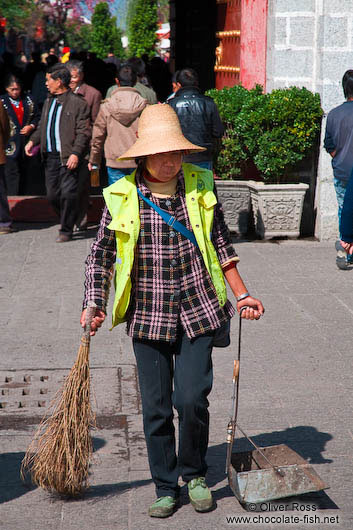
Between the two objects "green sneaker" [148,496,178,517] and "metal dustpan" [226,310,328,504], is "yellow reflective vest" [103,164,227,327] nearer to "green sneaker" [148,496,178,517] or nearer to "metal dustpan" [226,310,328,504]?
"metal dustpan" [226,310,328,504]

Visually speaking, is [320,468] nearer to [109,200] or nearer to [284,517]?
[284,517]

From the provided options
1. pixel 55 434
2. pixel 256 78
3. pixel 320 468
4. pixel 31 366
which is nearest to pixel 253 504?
pixel 320 468

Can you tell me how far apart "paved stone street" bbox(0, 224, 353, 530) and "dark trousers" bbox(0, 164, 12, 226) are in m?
1.59

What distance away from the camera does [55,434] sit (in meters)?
4.20

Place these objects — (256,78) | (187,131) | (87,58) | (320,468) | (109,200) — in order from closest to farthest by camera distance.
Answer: (109,200) < (320,468) < (187,131) < (256,78) < (87,58)

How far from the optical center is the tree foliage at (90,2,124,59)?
169ft

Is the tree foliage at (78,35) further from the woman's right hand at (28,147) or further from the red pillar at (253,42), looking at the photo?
the woman's right hand at (28,147)

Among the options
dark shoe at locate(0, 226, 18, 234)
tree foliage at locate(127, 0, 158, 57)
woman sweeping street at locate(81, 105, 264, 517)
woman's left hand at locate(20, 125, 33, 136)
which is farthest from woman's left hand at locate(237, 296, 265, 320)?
tree foliage at locate(127, 0, 158, 57)

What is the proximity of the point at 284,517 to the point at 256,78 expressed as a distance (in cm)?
850

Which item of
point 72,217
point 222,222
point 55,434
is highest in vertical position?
point 222,222

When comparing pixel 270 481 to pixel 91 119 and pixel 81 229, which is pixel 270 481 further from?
pixel 91 119

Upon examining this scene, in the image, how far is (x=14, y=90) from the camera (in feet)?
37.7

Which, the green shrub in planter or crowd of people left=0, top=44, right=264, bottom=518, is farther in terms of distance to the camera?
the green shrub in planter

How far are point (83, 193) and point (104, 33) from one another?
42.6 metres
